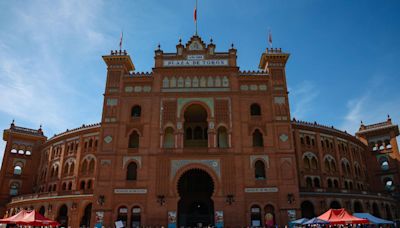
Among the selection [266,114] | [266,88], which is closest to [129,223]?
[266,114]

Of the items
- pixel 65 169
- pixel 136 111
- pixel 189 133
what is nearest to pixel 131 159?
pixel 136 111

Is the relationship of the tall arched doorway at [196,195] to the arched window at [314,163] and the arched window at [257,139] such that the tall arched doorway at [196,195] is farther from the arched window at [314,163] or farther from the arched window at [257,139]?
the arched window at [314,163]

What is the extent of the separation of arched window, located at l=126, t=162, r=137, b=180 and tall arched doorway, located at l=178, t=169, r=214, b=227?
594cm

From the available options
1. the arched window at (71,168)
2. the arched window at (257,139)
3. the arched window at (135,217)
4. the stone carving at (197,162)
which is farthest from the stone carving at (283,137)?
the arched window at (71,168)

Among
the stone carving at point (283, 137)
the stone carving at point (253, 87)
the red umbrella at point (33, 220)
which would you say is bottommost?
the red umbrella at point (33, 220)

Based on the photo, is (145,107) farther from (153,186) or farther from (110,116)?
(153,186)

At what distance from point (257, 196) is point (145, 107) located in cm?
1632

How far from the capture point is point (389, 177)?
56094 millimetres

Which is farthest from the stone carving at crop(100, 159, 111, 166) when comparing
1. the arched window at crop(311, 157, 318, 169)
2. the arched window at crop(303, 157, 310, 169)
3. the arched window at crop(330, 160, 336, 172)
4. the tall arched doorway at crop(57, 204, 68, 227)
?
the arched window at crop(330, 160, 336, 172)

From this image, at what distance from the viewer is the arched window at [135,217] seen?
3434cm

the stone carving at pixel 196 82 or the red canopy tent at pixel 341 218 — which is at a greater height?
the stone carving at pixel 196 82

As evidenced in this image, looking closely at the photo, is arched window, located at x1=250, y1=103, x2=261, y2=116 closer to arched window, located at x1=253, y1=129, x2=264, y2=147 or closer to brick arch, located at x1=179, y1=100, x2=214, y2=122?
arched window, located at x1=253, y1=129, x2=264, y2=147

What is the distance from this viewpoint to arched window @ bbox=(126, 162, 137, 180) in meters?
37.0

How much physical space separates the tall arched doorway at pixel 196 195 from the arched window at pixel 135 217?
219 inches
